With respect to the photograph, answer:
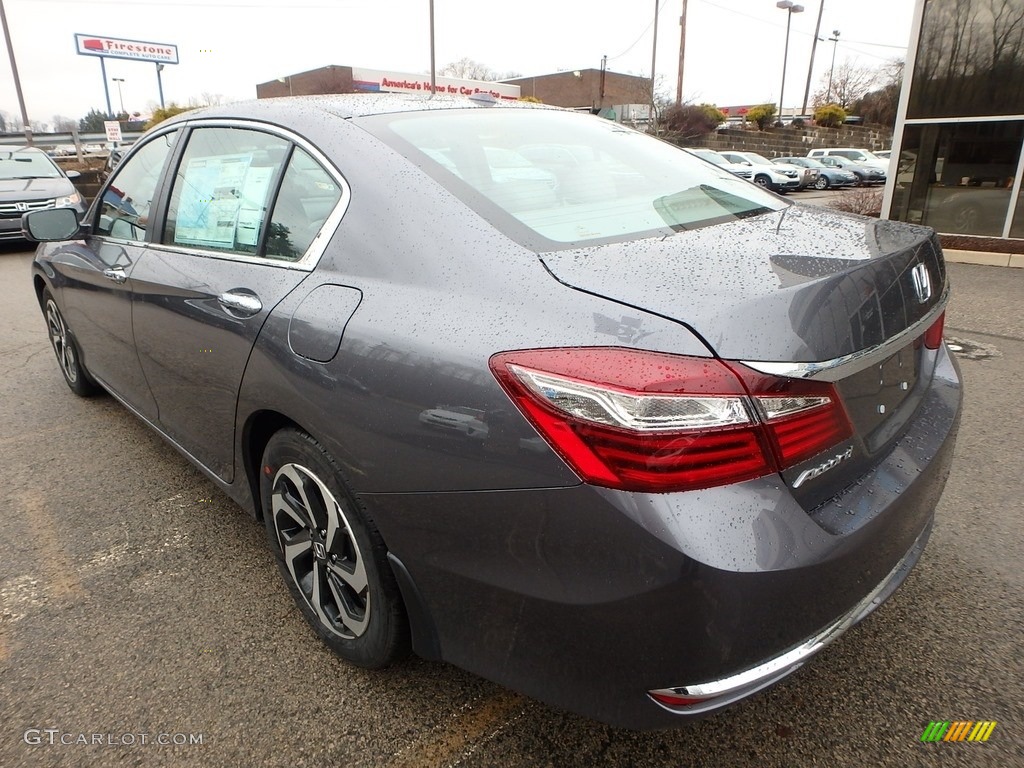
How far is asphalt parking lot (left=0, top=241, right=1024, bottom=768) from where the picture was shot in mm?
1799

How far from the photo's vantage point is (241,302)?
2123 millimetres

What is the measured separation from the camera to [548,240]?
5.43 feet

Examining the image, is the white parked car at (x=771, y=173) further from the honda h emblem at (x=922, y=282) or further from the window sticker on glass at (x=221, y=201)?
the honda h emblem at (x=922, y=282)

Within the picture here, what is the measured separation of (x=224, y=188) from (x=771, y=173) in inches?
1091

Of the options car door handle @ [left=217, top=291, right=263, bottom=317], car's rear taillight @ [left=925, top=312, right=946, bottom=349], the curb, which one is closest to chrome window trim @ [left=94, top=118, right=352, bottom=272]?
car door handle @ [left=217, top=291, right=263, bottom=317]

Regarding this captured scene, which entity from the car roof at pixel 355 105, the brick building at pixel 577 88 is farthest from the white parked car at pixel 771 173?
the brick building at pixel 577 88

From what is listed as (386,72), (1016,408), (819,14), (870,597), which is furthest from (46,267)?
(819,14)

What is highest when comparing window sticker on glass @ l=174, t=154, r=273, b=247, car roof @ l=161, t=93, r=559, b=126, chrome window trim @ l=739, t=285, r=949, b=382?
car roof @ l=161, t=93, r=559, b=126

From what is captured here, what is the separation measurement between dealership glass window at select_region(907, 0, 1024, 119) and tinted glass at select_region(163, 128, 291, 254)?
1020 cm

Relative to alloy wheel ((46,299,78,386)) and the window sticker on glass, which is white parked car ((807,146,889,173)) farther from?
the window sticker on glass

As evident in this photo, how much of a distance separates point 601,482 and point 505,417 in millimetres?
234

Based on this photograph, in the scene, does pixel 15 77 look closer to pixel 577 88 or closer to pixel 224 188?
pixel 224 188

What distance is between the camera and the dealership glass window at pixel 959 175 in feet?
30.2

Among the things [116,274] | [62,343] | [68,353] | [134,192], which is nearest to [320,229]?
[116,274]
